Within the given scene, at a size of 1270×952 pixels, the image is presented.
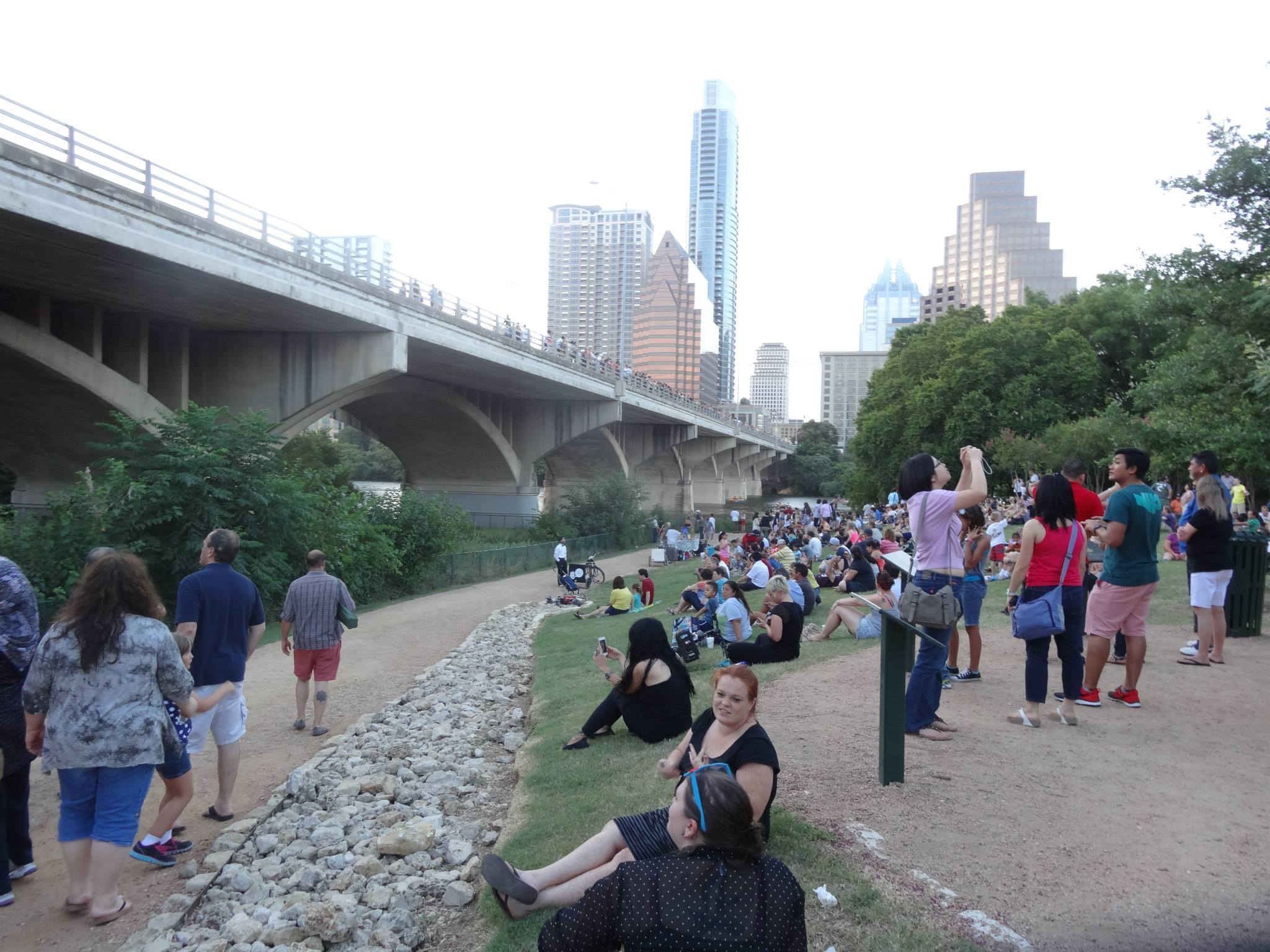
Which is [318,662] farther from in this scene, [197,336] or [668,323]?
[668,323]

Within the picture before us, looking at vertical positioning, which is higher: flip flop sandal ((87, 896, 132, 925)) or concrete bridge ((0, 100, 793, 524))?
concrete bridge ((0, 100, 793, 524))

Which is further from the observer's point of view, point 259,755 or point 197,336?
point 197,336

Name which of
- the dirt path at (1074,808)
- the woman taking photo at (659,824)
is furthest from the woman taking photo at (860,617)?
the woman taking photo at (659,824)

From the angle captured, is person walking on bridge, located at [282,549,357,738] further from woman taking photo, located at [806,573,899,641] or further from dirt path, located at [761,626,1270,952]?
woman taking photo, located at [806,573,899,641]

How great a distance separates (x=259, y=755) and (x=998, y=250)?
586ft

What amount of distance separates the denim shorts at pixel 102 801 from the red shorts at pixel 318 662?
137 inches

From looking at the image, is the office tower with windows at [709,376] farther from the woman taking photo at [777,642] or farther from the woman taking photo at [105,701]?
the woman taking photo at [105,701]

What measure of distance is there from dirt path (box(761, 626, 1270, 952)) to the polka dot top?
4.09 feet

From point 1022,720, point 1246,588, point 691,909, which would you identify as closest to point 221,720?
point 691,909

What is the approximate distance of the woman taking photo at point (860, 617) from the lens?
31.6 feet

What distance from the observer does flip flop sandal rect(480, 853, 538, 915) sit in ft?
12.1

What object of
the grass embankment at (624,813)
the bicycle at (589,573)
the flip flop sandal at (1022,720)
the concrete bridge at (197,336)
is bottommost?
the bicycle at (589,573)

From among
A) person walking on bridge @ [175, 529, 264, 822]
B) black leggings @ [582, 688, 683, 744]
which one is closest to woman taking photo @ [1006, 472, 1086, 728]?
black leggings @ [582, 688, 683, 744]

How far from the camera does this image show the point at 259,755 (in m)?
→ 7.38
